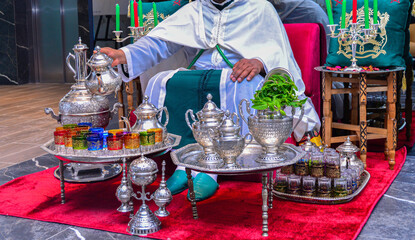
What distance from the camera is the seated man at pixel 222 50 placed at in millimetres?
3666

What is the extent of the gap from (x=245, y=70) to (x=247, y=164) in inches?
43.5

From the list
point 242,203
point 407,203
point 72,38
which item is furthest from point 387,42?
point 72,38

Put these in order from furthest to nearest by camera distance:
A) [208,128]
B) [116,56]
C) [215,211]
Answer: [116,56], [215,211], [208,128]

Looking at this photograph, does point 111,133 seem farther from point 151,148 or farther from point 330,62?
point 330,62

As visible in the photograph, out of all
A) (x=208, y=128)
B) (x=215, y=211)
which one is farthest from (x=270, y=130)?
(x=215, y=211)

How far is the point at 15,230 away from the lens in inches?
112

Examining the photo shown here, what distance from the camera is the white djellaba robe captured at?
3.91 m

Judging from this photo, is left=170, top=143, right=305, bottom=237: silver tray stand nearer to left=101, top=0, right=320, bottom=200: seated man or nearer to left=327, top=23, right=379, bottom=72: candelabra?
left=101, top=0, right=320, bottom=200: seated man

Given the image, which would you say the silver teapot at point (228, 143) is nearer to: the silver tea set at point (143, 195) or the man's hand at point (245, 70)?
the silver tea set at point (143, 195)

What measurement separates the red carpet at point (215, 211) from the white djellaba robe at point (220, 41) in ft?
2.66

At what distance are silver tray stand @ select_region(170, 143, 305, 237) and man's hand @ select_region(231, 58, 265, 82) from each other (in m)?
0.73

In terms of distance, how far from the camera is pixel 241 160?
2.76 m

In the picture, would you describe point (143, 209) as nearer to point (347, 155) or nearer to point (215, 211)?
point (215, 211)

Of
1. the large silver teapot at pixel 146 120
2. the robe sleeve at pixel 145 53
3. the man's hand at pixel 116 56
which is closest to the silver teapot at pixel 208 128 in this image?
the large silver teapot at pixel 146 120
